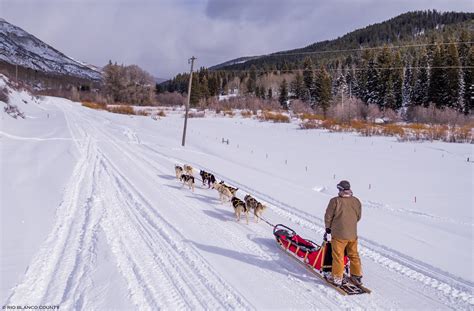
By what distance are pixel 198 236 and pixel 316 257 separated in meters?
2.70

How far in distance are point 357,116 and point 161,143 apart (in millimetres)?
32253

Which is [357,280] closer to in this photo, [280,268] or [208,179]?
[280,268]

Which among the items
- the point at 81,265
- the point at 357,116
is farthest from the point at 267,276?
the point at 357,116

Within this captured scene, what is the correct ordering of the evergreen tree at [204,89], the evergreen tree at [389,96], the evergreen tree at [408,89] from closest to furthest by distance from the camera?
the evergreen tree at [389,96], the evergreen tree at [408,89], the evergreen tree at [204,89]

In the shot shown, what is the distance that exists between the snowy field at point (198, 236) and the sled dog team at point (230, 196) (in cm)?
33

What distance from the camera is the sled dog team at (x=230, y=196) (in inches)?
361

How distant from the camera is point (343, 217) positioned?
5961 millimetres

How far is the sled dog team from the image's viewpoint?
918 centimetres

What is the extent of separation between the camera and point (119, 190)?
1141 cm

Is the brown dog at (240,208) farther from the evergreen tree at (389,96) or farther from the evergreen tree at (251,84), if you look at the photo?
the evergreen tree at (251,84)

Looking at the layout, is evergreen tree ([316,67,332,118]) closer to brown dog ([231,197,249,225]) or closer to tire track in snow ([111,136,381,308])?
brown dog ([231,197,249,225])

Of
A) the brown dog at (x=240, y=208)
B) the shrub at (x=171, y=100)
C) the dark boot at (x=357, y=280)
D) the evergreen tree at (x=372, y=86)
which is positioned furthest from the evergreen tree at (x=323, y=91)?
the dark boot at (x=357, y=280)

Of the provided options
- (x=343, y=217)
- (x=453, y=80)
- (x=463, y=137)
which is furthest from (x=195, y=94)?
(x=343, y=217)

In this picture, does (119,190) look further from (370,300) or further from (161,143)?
(161,143)
